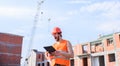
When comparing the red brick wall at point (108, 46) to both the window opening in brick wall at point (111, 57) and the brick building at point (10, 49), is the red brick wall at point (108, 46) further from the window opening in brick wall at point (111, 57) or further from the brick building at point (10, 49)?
the brick building at point (10, 49)

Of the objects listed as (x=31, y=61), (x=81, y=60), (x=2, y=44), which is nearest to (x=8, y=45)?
(x=2, y=44)

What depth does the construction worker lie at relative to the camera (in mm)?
4031

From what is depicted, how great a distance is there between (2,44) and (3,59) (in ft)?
7.60

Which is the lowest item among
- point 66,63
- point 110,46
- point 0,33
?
point 66,63

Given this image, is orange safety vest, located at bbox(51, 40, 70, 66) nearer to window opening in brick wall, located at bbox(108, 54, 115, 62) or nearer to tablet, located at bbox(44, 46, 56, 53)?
tablet, located at bbox(44, 46, 56, 53)

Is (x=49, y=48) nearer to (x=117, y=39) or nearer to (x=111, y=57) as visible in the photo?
(x=117, y=39)

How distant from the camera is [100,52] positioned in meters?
36.1

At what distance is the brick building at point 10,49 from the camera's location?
124 feet

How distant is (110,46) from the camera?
34.7m

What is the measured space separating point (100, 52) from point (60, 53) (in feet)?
107

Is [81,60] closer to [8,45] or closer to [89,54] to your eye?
[89,54]

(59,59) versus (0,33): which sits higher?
(0,33)

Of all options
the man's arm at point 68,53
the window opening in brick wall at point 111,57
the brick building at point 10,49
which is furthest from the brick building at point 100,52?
the man's arm at point 68,53

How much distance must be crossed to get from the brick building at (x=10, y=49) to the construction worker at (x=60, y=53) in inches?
1356
